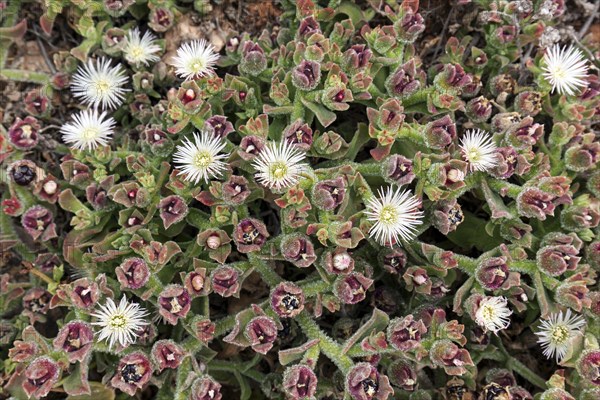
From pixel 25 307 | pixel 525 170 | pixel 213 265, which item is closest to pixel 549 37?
pixel 525 170

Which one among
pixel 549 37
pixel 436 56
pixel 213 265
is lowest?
pixel 213 265

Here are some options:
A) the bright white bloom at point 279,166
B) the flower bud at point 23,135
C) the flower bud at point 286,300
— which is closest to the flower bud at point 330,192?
the bright white bloom at point 279,166

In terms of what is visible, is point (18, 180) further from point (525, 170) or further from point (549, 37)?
point (549, 37)

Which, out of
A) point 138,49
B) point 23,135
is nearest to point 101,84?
point 138,49

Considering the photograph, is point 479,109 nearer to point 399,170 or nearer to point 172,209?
point 399,170

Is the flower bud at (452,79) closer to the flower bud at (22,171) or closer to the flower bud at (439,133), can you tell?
the flower bud at (439,133)

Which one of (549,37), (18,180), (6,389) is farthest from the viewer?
(549,37)

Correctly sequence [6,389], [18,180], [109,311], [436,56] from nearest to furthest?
[109,311], [6,389], [18,180], [436,56]
